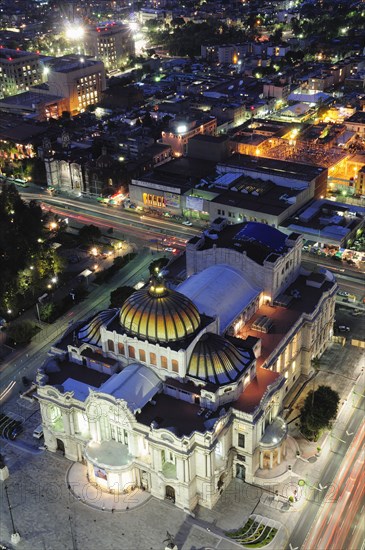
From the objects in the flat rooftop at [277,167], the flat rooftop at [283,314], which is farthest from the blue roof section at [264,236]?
the flat rooftop at [277,167]

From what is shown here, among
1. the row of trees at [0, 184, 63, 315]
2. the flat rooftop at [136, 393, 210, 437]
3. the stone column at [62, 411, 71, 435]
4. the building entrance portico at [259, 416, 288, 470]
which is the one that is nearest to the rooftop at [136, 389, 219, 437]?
the flat rooftop at [136, 393, 210, 437]

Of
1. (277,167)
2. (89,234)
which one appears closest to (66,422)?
(89,234)

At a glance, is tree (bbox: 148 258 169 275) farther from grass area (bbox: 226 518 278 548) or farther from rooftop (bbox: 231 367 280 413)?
grass area (bbox: 226 518 278 548)

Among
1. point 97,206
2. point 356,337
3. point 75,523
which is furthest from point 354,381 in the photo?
point 97,206

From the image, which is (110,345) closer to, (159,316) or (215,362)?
(159,316)

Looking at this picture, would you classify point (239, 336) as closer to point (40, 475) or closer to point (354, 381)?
point (354, 381)

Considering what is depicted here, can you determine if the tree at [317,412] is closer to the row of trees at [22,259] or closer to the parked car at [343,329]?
the parked car at [343,329]
